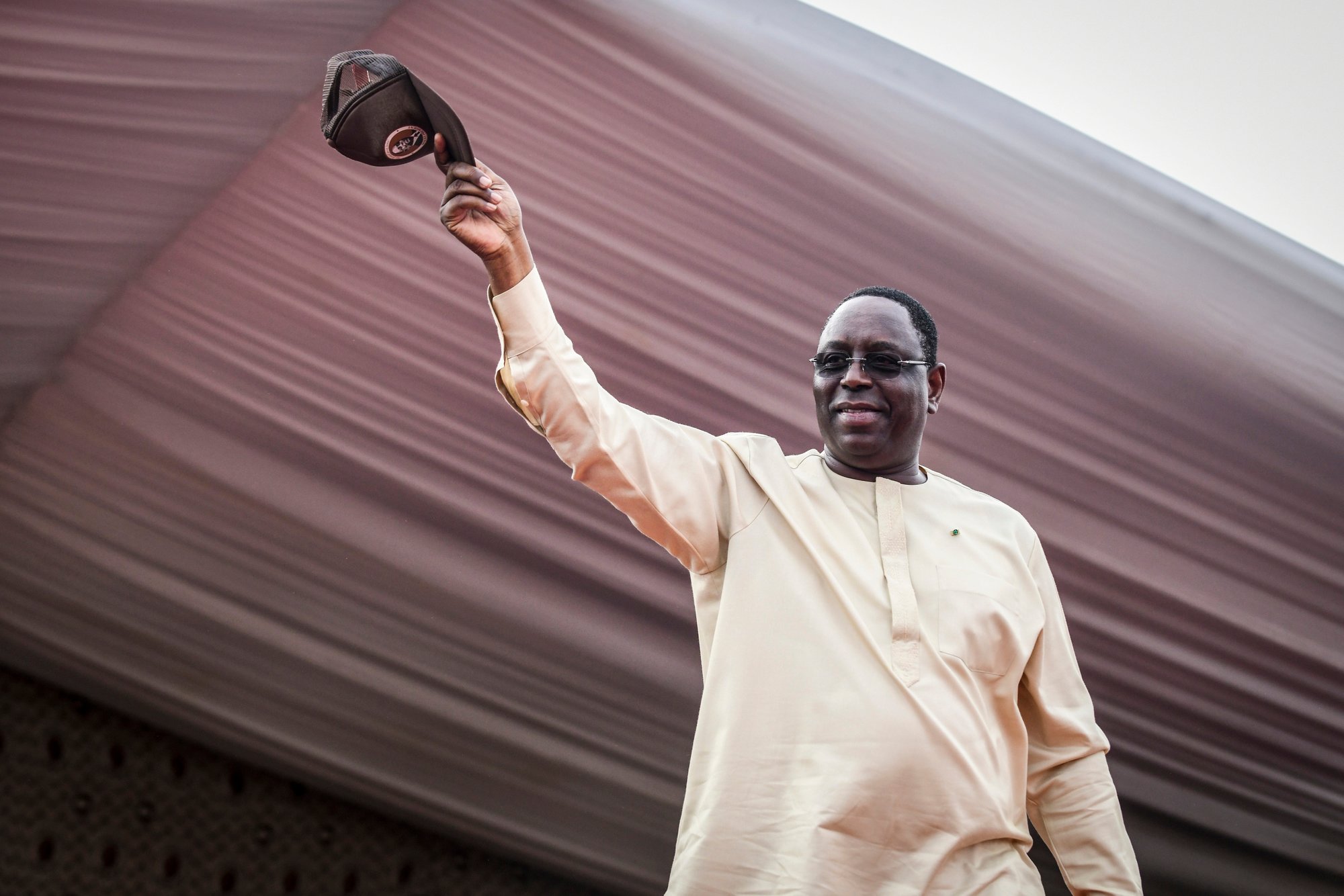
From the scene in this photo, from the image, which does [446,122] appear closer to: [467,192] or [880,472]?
[467,192]

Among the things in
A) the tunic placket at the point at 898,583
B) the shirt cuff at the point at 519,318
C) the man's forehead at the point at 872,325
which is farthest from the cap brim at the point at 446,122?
the tunic placket at the point at 898,583

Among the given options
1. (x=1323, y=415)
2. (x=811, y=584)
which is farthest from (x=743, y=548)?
(x=1323, y=415)

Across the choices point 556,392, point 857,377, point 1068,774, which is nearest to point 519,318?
point 556,392

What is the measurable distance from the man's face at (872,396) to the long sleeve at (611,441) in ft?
0.59

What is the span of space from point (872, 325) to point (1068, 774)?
2.00 feet

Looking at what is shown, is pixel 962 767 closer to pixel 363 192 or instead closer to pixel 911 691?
pixel 911 691

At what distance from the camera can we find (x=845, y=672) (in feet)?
3.96

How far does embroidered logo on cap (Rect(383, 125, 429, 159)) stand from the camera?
112 centimetres

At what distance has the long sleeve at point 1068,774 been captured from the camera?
131 centimetres

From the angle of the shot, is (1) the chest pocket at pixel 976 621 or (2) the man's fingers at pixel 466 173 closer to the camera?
(2) the man's fingers at pixel 466 173

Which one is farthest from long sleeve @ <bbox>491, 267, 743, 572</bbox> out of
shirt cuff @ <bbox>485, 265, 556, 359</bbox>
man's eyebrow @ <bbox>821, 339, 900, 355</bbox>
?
man's eyebrow @ <bbox>821, 339, 900, 355</bbox>

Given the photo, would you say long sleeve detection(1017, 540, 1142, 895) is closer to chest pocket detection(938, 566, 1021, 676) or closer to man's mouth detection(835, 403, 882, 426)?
chest pocket detection(938, 566, 1021, 676)

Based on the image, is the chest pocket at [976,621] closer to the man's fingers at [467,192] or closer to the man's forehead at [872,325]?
the man's forehead at [872,325]

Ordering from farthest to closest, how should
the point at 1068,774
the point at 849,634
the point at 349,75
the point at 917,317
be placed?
the point at 917,317 < the point at 1068,774 < the point at 849,634 < the point at 349,75
